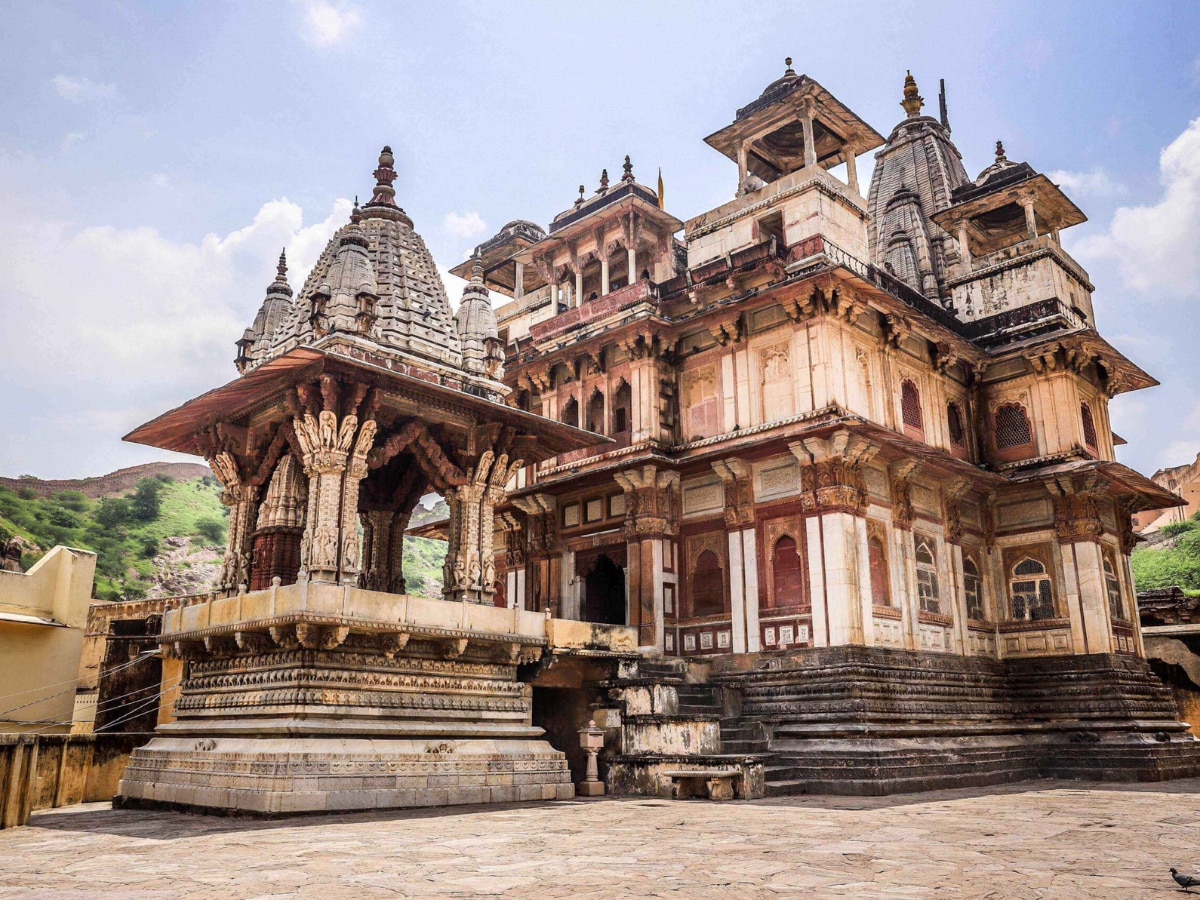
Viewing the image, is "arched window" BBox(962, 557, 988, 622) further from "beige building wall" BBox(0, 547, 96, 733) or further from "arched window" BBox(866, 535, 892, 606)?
"beige building wall" BBox(0, 547, 96, 733)

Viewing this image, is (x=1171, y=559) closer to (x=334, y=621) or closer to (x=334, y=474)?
(x=334, y=474)

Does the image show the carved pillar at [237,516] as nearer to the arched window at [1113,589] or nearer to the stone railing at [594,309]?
the stone railing at [594,309]

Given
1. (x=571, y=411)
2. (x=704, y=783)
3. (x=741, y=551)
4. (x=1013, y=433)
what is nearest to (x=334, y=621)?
(x=704, y=783)

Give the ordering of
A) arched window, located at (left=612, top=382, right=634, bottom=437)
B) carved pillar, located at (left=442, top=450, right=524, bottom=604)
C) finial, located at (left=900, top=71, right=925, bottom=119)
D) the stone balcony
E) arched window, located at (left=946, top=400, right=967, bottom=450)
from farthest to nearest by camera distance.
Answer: finial, located at (left=900, top=71, right=925, bottom=119)
the stone balcony
arched window, located at (left=946, top=400, right=967, bottom=450)
arched window, located at (left=612, top=382, right=634, bottom=437)
carved pillar, located at (left=442, top=450, right=524, bottom=604)

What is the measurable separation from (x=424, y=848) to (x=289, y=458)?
355 inches

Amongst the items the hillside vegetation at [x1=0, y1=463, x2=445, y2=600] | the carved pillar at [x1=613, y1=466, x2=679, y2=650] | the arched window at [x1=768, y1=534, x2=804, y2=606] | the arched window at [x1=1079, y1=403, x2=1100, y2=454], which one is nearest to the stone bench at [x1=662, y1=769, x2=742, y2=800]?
the arched window at [x1=768, y1=534, x2=804, y2=606]

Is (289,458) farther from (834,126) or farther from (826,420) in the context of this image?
(834,126)

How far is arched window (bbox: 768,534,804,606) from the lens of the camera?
18359 mm

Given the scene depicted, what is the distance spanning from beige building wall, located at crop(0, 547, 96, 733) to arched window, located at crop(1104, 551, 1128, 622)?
21.3 m

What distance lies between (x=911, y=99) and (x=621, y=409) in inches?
992

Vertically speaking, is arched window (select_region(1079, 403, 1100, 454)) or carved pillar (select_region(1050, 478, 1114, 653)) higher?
arched window (select_region(1079, 403, 1100, 454))

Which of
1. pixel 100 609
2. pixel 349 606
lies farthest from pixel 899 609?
pixel 100 609

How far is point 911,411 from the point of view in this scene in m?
21.1

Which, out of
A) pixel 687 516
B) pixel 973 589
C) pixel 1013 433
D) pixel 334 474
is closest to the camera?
pixel 334 474
